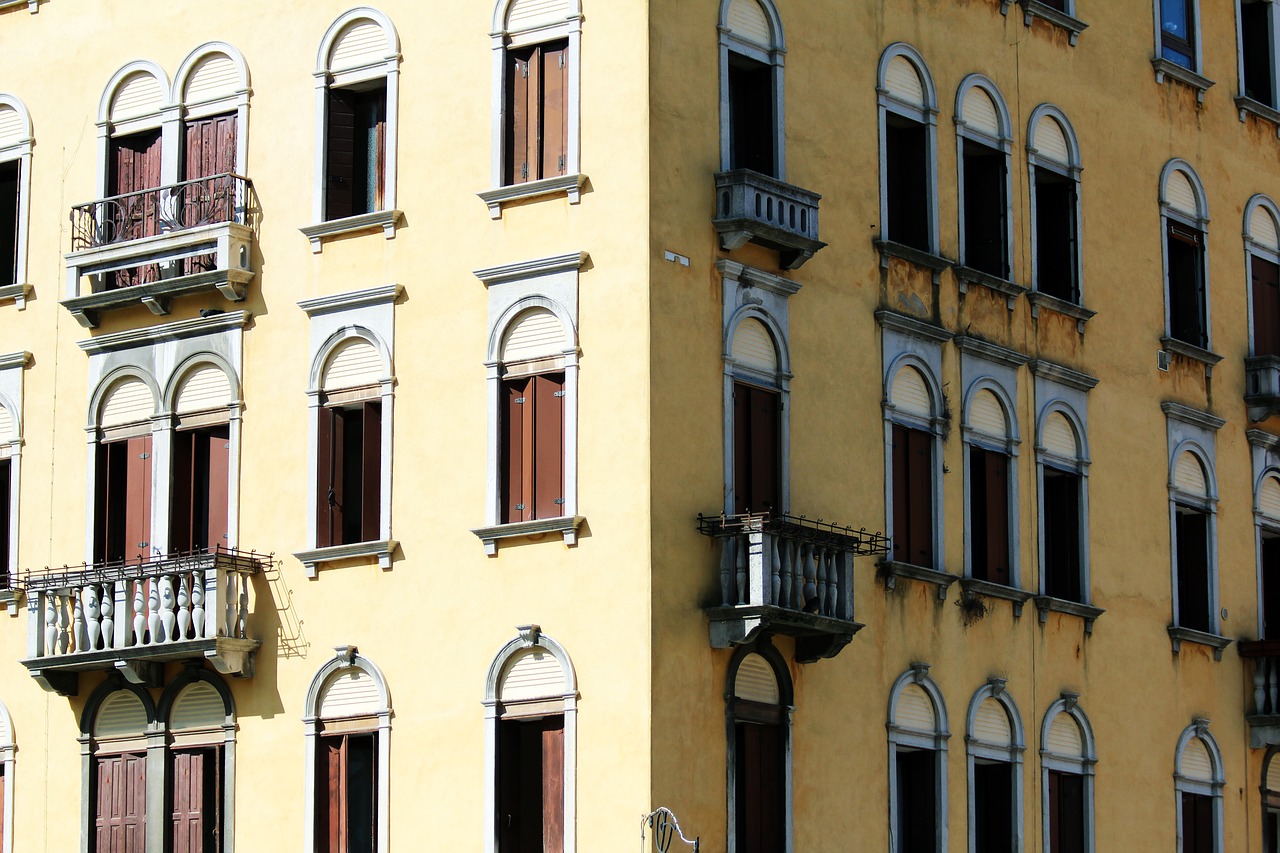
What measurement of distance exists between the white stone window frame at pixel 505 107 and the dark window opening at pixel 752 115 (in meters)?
2.13

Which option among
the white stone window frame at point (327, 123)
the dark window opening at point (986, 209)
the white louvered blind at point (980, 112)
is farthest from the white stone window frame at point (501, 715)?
the white louvered blind at point (980, 112)

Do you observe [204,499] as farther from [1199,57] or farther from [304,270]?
[1199,57]

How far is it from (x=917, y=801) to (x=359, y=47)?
491 inches

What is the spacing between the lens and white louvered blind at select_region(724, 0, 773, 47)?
3625 centimetres

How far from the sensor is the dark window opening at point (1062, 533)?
41.1m

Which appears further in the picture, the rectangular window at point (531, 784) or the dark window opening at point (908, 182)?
the dark window opening at point (908, 182)

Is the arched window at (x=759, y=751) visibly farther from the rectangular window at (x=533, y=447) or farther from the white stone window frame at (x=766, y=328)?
the rectangular window at (x=533, y=447)

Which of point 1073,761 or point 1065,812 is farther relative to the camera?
point 1073,761

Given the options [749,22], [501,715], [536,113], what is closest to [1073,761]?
[501,715]

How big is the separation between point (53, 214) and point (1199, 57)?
18400mm

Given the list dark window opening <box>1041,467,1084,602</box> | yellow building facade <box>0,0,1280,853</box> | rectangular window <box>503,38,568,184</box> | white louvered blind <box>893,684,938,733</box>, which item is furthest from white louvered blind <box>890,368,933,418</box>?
rectangular window <box>503,38,568,184</box>

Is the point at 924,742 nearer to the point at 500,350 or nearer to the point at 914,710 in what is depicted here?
the point at 914,710

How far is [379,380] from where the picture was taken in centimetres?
3656

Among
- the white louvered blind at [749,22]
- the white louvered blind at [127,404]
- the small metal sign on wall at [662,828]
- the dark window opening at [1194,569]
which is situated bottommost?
the small metal sign on wall at [662,828]
